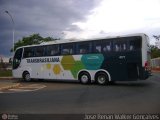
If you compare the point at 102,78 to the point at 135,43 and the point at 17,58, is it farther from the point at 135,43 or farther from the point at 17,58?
the point at 17,58

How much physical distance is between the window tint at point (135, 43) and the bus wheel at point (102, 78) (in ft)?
8.04

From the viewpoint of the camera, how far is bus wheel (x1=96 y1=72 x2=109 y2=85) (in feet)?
65.7

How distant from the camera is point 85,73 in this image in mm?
21172

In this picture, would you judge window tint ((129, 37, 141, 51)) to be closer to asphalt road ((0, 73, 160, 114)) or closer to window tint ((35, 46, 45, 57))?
asphalt road ((0, 73, 160, 114))

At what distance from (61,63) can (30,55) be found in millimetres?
3155

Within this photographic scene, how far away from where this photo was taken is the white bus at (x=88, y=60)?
18500mm

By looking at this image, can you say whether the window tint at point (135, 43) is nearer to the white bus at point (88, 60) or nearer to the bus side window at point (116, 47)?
the white bus at point (88, 60)

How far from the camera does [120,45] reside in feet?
62.5

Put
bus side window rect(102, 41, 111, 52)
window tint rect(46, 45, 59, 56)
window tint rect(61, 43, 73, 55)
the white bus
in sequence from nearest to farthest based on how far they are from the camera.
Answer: the white bus
bus side window rect(102, 41, 111, 52)
window tint rect(61, 43, 73, 55)
window tint rect(46, 45, 59, 56)

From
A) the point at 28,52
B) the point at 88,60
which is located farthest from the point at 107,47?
the point at 28,52

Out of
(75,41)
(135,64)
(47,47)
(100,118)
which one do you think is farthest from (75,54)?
(100,118)

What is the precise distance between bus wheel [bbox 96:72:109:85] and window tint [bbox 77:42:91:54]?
5.07 ft

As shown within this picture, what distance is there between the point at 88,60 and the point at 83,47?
87 centimetres

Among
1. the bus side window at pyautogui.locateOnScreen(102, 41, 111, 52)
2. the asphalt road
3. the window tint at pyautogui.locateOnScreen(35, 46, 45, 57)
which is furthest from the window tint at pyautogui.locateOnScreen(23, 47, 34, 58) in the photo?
the asphalt road
